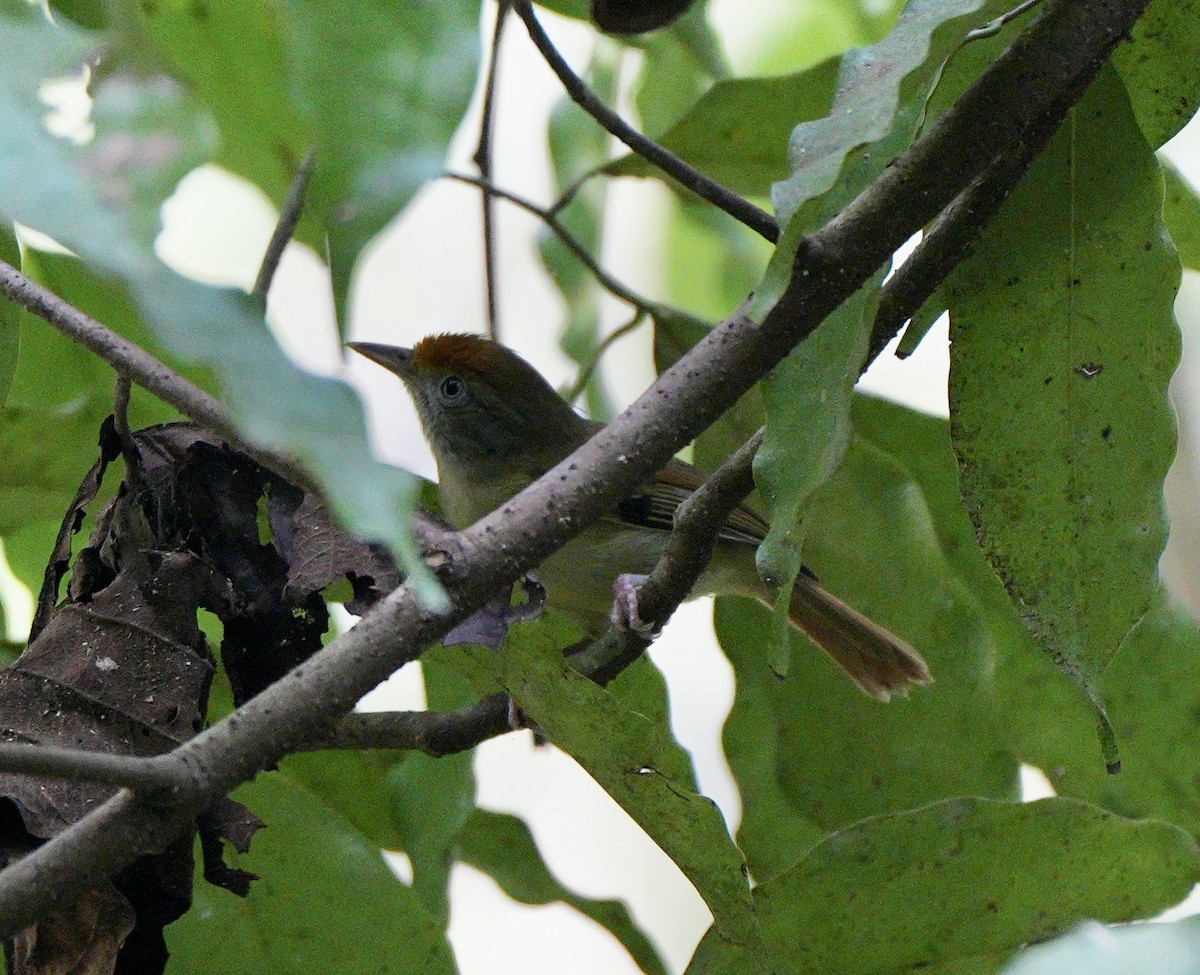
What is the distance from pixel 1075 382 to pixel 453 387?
2.66 m

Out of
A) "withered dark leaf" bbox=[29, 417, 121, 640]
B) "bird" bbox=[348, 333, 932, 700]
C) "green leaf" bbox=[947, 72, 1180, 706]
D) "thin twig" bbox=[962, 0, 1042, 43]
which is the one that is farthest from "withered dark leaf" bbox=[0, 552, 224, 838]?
"bird" bbox=[348, 333, 932, 700]

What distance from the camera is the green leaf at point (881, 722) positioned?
2.15 meters

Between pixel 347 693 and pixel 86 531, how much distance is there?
1.15m

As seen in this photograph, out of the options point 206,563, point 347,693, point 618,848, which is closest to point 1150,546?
point 347,693

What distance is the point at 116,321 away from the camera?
2.09m

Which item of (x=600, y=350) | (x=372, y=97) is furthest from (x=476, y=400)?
(x=372, y=97)

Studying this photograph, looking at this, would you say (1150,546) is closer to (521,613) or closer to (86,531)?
(521,613)

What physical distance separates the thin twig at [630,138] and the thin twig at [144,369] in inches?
27.4

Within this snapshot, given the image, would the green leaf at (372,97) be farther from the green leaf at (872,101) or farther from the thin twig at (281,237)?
the thin twig at (281,237)

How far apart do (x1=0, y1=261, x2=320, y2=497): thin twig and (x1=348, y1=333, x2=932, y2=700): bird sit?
1805 millimetres

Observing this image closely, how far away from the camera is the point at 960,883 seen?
175cm

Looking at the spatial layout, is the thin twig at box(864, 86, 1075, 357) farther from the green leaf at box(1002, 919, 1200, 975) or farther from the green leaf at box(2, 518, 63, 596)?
the green leaf at box(2, 518, 63, 596)

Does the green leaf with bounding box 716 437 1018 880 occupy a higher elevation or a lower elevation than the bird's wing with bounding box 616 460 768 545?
lower

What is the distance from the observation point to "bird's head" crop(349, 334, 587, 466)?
13.1 ft
